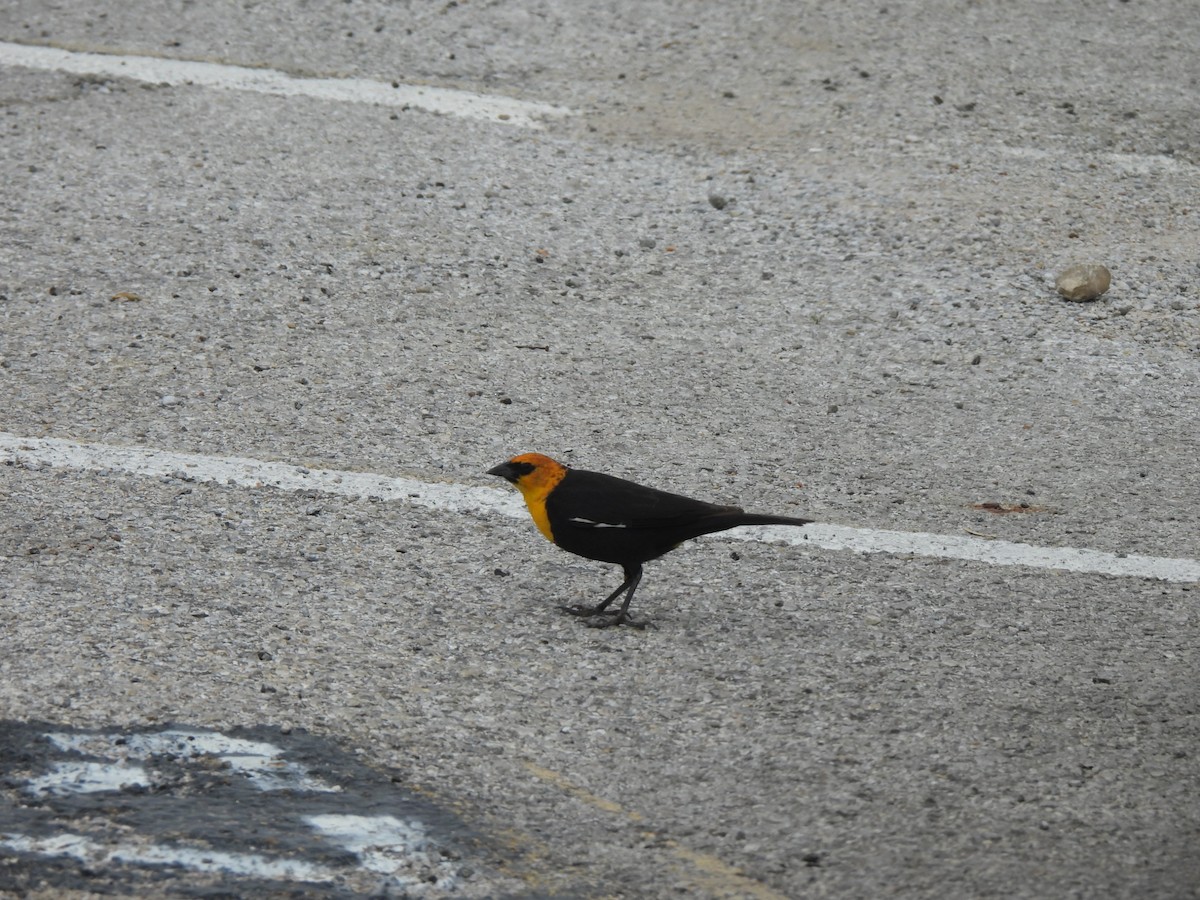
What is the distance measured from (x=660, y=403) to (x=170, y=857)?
164 inches

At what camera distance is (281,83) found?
10.9 meters

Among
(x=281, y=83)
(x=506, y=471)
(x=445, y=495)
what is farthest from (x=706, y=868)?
(x=281, y=83)

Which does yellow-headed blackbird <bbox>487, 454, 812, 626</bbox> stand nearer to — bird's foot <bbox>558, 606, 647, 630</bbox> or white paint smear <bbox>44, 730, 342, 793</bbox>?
bird's foot <bbox>558, 606, 647, 630</bbox>

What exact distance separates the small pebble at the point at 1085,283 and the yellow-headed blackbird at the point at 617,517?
4238 millimetres

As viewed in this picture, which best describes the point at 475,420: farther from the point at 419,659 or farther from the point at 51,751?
the point at 51,751

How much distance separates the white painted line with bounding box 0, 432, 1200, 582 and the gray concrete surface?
0.12 m

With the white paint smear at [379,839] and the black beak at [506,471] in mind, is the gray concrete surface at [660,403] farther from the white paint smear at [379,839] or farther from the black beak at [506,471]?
the black beak at [506,471]

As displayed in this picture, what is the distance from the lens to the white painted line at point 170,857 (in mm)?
3770

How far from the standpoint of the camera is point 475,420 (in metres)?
7.16

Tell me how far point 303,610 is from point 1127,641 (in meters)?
3.02

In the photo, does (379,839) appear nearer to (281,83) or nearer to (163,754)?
(163,754)

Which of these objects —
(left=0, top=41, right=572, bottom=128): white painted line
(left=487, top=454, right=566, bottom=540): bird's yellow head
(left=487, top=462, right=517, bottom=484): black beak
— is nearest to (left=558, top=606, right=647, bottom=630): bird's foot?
(left=487, top=454, right=566, bottom=540): bird's yellow head

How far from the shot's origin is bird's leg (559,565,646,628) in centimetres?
526

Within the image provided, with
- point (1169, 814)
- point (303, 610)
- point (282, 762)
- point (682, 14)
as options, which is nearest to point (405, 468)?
point (303, 610)
